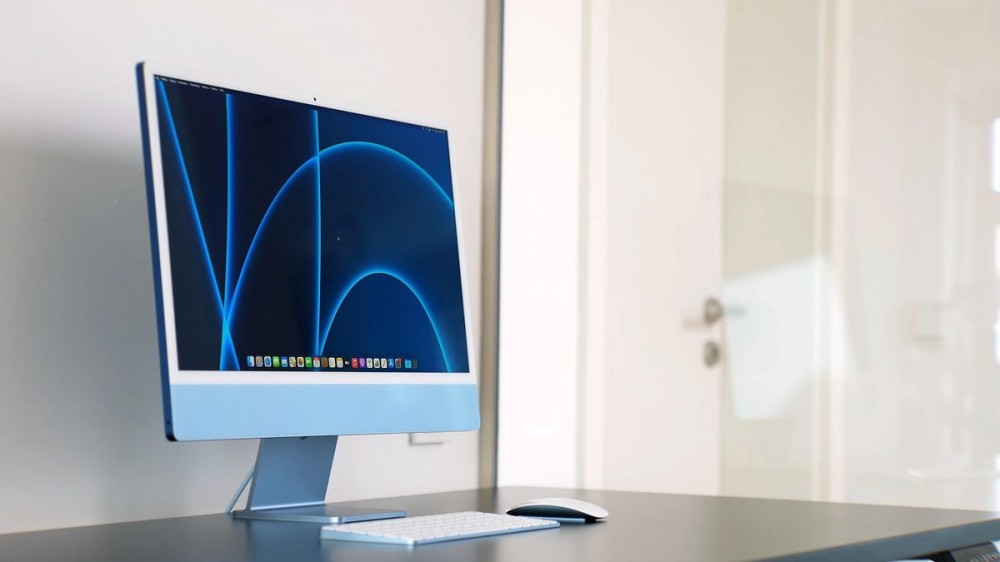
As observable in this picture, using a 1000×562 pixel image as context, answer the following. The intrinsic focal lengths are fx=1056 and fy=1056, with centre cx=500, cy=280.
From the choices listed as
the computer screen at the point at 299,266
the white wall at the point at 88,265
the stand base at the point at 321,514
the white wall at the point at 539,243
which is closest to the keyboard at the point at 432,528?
the stand base at the point at 321,514

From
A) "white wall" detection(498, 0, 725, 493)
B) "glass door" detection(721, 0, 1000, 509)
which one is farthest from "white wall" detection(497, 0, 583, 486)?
"glass door" detection(721, 0, 1000, 509)

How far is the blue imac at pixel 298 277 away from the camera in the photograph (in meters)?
1.19

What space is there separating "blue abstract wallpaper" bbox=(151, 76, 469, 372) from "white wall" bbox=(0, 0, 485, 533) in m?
0.07

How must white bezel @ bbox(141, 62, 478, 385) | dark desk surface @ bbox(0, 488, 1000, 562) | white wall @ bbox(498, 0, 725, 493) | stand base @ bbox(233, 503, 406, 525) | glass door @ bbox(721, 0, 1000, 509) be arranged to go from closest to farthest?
dark desk surface @ bbox(0, 488, 1000, 562)
white bezel @ bbox(141, 62, 478, 385)
stand base @ bbox(233, 503, 406, 525)
glass door @ bbox(721, 0, 1000, 509)
white wall @ bbox(498, 0, 725, 493)

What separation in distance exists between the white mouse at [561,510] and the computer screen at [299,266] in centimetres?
16

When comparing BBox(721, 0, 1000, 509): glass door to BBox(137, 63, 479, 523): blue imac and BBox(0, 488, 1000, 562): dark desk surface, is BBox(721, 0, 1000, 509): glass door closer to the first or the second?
BBox(0, 488, 1000, 562): dark desk surface

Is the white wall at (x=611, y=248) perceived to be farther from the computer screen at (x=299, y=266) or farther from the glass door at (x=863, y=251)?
the computer screen at (x=299, y=266)

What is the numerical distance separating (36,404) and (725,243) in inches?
51.3

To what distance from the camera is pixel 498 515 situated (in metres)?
1.30

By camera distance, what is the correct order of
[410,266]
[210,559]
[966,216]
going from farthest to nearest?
[966,216] → [410,266] → [210,559]

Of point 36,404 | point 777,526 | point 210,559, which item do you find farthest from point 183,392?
point 777,526

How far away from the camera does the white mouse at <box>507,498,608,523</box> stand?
1.33 metres

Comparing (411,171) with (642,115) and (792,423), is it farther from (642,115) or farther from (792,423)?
(792,423)

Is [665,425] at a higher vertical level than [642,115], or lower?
Answer: lower
